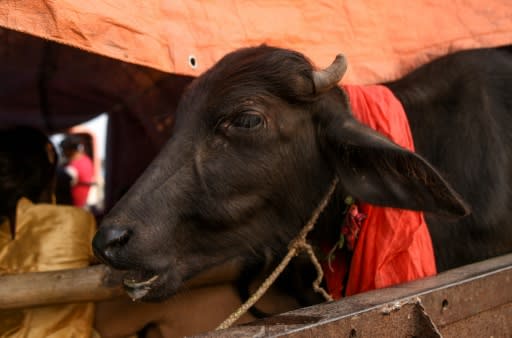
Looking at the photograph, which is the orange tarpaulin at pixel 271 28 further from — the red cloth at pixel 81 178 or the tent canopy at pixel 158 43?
the red cloth at pixel 81 178

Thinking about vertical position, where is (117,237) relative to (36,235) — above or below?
above

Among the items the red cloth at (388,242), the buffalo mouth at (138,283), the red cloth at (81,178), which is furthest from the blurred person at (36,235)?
the red cloth at (81,178)

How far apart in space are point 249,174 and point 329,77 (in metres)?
0.47

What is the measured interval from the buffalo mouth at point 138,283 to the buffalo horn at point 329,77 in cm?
91

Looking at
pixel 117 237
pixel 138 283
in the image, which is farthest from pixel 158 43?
pixel 138 283

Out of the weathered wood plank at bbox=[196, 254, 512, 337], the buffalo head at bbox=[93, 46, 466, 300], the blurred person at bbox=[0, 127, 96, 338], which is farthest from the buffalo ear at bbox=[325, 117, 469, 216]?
the blurred person at bbox=[0, 127, 96, 338]

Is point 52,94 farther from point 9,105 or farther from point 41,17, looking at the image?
point 41,17

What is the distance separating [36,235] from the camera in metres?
2.32

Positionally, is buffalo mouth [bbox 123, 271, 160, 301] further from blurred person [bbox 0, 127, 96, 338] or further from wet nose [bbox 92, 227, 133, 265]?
blurred person [bbox 0, 127, 96, 338]

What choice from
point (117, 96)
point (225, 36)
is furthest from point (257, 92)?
point (117, 96)

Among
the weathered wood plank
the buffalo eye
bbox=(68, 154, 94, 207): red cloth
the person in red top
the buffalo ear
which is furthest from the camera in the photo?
bbox=(68, 154, 94, 207): red cloth

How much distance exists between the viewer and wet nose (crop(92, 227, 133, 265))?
186 cm

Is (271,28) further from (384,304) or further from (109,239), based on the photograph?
(384,304)

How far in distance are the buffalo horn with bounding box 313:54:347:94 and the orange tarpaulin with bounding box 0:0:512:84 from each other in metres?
0.44
